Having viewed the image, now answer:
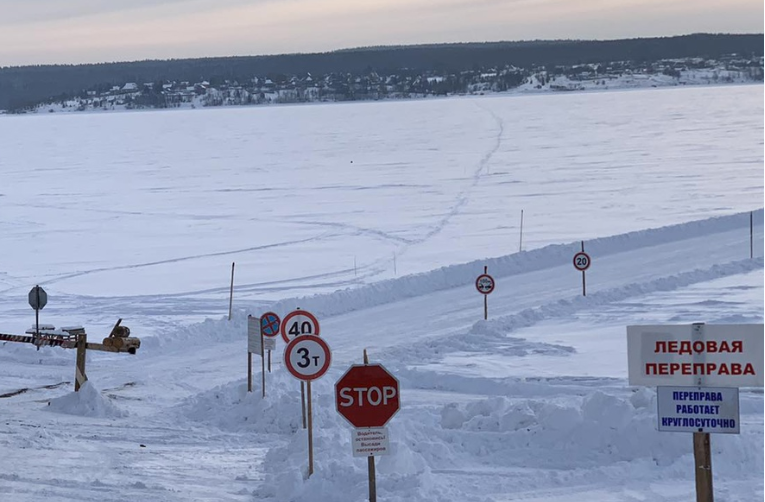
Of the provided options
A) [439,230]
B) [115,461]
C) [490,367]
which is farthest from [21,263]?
[115,461]

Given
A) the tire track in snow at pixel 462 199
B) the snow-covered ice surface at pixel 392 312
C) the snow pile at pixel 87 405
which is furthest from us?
Result: the tire track in snow at pixel 462 199

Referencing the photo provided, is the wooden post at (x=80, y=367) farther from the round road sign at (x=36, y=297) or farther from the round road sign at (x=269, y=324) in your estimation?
the round road sign at (x=269, y=324)

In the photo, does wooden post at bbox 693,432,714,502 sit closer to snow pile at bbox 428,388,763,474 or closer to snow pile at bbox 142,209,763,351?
snow pile at bbox 428,388,763,474

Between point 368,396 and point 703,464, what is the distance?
2.71 metres

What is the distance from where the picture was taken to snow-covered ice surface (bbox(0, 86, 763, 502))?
439 inches

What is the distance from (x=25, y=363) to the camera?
1878 centimetres

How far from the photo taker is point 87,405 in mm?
15000

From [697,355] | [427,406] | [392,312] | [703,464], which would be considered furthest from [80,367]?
[697,355]

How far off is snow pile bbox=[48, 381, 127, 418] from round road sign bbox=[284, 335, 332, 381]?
507cm

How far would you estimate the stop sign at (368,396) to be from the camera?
8.94 m

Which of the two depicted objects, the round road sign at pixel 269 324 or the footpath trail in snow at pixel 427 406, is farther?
the round road sign at pixel 269 324

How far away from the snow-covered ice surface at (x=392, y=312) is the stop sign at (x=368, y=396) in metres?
1.01

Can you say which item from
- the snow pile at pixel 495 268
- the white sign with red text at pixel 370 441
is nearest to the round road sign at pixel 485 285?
the snow pile at pixel 495 268

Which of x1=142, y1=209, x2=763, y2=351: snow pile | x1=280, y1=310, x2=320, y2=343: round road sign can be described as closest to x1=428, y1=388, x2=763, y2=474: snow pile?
x1=280, y1=310, x2=320, y2=343: round road sign
